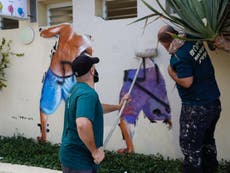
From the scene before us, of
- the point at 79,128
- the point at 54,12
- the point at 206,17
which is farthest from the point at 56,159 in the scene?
the point at 206,17

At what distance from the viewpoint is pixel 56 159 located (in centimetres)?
594

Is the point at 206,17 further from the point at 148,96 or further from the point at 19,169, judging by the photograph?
the point at 19,169

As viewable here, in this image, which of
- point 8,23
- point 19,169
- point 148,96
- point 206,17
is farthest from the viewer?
point 8,23

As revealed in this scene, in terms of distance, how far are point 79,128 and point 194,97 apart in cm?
160

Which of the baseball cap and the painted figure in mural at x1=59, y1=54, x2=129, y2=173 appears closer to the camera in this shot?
the painted figure in mural at x1=59, y1=54, x2=129, y2=173

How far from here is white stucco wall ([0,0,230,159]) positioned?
221 inches

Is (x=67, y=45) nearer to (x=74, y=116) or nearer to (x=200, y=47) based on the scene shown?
(x=200, y=47)

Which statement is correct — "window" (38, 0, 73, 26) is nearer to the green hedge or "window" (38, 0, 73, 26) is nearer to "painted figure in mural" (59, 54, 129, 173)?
the green hedge

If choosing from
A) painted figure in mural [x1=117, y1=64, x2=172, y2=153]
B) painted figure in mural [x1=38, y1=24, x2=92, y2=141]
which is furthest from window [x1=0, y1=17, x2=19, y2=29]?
painted figure in mural [x1=117, y1=64, x2=172, y2=153]

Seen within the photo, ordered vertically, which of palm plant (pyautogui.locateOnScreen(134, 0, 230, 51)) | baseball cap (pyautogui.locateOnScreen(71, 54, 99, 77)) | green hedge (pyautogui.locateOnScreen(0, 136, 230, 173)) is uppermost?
palm plant (pyautogui.locateOnScreen(134, 0, 230, 51))

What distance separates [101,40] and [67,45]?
2.19ft

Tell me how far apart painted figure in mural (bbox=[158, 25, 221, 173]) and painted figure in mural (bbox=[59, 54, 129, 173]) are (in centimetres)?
123

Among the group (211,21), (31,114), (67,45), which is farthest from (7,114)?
(211,21)

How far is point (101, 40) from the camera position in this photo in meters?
6.31
